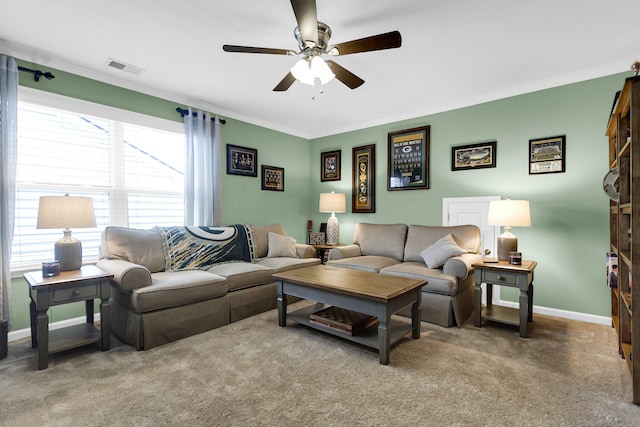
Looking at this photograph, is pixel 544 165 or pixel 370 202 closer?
pixel 544 165

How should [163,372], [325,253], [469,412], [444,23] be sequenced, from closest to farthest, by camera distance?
[469,412] < [163,372] < [444,23] < [325,253]

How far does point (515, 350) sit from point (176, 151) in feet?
13.5

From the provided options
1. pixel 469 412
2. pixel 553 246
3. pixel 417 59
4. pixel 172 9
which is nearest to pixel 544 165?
pixel 553 246

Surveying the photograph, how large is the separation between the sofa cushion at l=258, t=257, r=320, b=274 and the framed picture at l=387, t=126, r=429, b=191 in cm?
168

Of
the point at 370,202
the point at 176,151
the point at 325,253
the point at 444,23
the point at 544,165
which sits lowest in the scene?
the point at 325,253

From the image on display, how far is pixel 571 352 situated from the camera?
7.91 ft

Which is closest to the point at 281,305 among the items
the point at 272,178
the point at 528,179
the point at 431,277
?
the point at 431,277

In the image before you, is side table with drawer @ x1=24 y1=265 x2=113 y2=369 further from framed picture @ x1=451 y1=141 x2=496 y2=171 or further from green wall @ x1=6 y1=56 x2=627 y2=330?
framed picture @ x1=451 y1=141 x2=496 y2=171

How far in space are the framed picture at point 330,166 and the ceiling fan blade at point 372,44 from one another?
3.09 m

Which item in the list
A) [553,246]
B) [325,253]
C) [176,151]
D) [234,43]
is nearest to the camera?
[234,43]

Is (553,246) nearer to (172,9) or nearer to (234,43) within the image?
(234,43)

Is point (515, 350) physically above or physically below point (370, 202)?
below

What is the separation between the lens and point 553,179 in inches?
131

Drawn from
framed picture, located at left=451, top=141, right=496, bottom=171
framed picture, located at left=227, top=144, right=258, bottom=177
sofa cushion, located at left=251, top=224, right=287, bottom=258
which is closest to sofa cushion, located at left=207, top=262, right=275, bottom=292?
sofa cushion, located at left=251, top=224, right=287, bottom=258
